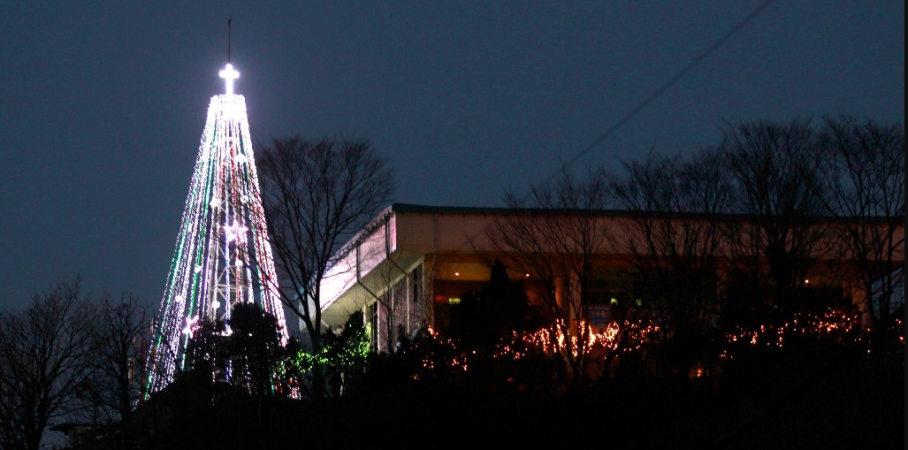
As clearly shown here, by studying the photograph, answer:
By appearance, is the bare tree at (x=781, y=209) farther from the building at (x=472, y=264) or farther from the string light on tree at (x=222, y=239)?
the string light on tree at (x=222, y=239)

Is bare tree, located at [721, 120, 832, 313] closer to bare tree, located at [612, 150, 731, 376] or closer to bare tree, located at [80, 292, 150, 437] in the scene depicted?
bare tree, located at [612, 150, 731, 376]

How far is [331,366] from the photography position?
22.3m

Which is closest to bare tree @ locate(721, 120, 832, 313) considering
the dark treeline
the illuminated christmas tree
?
the dark treeline

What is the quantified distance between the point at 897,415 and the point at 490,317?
38.2 feet

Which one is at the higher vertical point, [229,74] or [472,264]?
[229,74]

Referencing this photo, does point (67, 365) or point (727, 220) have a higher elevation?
point (727, 220)

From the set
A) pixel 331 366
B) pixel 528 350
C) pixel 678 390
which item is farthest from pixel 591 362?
pixel 331 366

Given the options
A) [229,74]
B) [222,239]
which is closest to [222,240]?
[222,239]

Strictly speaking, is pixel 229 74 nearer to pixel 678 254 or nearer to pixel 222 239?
pixel 222 239

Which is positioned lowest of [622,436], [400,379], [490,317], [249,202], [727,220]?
[622,436]

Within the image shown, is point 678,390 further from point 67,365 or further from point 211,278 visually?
point 67,365

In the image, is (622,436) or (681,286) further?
(681,286)

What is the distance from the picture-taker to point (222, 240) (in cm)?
A: 2834

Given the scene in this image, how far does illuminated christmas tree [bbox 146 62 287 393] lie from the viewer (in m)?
27.2
